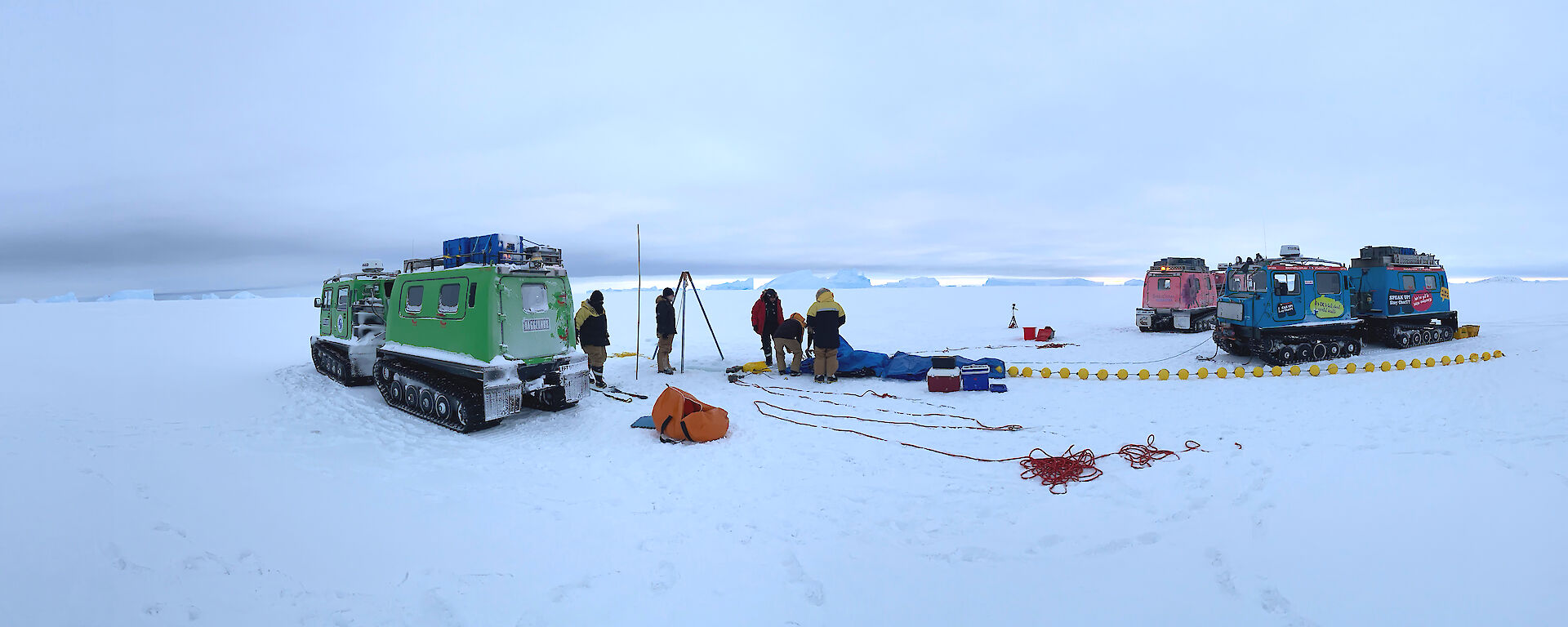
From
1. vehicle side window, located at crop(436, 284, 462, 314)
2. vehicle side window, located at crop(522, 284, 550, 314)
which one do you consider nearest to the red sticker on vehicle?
vehicle side window, located at crop(522, 284, 550, 314)

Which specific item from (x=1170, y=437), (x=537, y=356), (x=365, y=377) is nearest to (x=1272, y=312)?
(x=1170, y=437)

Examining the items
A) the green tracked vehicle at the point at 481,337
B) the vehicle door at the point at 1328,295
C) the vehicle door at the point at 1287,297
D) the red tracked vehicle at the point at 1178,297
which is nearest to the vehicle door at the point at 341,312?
the green tracked vehicle at the point at 481,337

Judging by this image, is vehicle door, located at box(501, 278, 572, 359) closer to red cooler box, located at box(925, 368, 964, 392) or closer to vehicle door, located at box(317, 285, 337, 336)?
red cooler box, located at box(925, 368, 964, 392)

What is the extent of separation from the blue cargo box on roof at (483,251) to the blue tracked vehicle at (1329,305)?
1334cm

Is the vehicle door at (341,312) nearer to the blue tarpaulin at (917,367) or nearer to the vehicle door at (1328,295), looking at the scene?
the blue tarpaulin at (917,367)

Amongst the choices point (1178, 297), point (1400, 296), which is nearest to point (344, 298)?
point (1178, 297)

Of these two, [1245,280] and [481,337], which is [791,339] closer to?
[481,337]

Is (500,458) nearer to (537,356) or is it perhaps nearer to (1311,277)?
(537,356)

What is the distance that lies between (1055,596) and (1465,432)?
6.64m

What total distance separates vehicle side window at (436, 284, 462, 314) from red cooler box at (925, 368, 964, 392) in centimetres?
690

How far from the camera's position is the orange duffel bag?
21.6 feet

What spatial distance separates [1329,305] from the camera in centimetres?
1205

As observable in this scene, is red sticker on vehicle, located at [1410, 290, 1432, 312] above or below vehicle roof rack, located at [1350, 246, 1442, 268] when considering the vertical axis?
below

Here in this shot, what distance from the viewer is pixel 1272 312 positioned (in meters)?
11.4
